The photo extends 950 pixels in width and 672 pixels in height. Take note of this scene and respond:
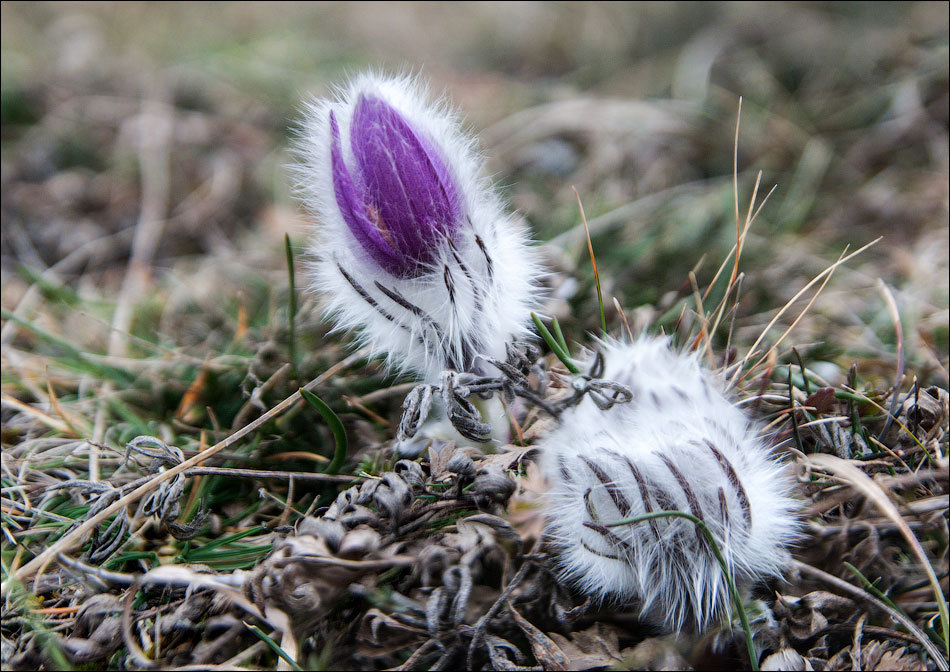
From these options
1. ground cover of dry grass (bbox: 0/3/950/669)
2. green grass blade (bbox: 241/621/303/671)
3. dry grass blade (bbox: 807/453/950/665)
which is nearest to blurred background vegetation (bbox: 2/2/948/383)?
ground cover of dry grass (bbox: 0/3/950/669)

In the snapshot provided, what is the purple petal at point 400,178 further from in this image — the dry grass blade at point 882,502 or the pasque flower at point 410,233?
the dry grass blade at point 882,502

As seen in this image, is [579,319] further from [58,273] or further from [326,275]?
[58,273]

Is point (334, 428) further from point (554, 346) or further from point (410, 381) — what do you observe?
point (554, 346)

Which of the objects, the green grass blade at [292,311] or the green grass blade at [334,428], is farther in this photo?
the green grass blade at [292,311]

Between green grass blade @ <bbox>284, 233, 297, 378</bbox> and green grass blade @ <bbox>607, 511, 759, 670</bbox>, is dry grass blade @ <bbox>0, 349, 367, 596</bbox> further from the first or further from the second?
green grass blade @ <bbox>607, 511, 759, 670</bbox>

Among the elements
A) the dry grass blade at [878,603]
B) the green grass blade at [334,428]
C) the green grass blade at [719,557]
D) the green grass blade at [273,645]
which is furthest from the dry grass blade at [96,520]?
the dry grass blade at [878,603]

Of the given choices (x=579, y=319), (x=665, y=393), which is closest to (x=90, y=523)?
(x=665, y=393)
